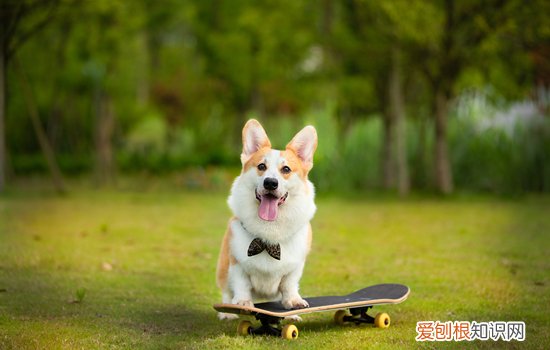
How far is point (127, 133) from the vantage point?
27750 millimetres

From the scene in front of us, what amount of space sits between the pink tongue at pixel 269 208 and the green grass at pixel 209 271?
28.6 inches

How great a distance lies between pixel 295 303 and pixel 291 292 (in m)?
0.08

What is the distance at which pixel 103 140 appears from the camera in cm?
2042

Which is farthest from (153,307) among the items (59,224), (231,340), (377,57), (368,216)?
(377,57)

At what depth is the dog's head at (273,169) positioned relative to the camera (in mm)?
5117

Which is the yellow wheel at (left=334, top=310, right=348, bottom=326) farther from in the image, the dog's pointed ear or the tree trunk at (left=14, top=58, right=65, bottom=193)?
the tree trunk at (left=14, top=58, right=65, bottom=193)

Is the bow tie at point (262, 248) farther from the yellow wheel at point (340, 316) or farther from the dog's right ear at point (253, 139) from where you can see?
the yellow wheel at point (340, 316)

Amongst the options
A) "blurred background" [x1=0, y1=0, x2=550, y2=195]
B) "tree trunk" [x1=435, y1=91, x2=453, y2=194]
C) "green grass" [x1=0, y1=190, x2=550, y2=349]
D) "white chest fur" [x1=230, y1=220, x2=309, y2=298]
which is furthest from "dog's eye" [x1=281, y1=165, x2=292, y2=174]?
"tree trunk" [x1=435, y1=91, x2=453, y2=194]

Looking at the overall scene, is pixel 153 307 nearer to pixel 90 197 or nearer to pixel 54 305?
pixel 54 305

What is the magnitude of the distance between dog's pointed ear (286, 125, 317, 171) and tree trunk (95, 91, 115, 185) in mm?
15376

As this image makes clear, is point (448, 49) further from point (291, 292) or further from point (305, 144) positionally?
point (291, 292)

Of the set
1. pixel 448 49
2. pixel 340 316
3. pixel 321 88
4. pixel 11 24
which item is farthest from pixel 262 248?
pixel 321 88

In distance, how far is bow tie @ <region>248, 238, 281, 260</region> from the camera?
521cm

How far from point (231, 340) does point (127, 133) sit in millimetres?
23362
